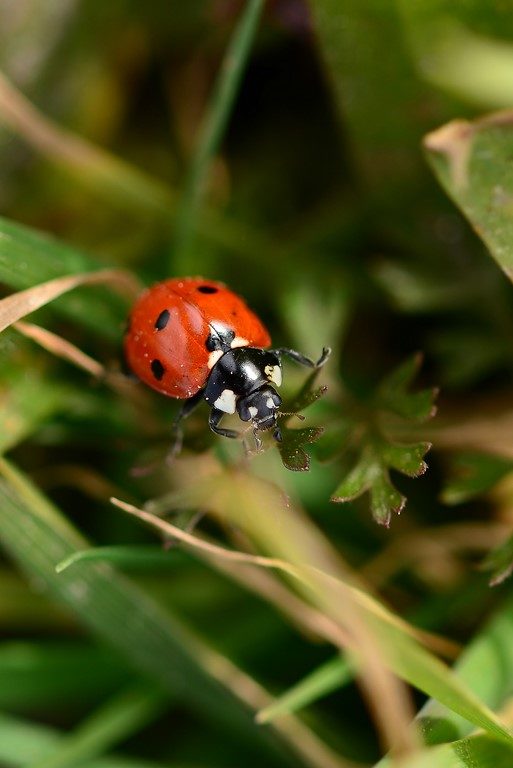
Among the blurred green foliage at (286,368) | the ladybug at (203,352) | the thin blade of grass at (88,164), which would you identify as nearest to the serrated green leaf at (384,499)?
the blurred green foliage at (286,368)

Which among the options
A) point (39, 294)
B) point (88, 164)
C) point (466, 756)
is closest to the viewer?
point (466, 756)

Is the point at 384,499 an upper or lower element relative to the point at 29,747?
upper

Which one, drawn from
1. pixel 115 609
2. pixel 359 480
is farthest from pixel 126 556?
pixel 359 480

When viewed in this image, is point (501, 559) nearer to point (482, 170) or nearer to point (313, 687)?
point (313, 687)

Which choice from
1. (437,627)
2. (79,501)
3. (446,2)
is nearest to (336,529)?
(437,627)

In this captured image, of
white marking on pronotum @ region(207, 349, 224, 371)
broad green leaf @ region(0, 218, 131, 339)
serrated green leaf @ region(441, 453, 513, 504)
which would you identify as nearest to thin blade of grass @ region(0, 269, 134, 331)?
broad green leaf @ region(0, 218, 131, 339)

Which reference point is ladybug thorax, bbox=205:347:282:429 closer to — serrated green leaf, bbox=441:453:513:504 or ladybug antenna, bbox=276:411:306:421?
ladybug antenna, bbox=276:411:306:421
